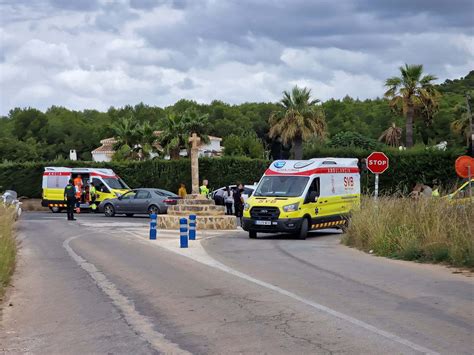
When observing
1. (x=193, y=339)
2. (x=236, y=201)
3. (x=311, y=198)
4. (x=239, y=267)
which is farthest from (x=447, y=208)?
(x=236, y=201)

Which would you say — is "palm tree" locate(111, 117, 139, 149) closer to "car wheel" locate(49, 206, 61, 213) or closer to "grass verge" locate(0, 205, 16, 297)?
"car wheel" locate(49, 206, 61, 213)

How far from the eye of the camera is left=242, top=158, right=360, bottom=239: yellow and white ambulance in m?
23.2

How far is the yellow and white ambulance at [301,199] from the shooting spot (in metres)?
23.2

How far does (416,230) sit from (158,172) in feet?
99.1

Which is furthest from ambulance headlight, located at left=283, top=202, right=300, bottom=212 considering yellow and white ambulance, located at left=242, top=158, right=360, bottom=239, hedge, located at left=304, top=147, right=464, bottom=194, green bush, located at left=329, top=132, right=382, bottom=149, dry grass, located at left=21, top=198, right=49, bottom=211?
green bush, located at left=329, top=132, right=382, bottom=149

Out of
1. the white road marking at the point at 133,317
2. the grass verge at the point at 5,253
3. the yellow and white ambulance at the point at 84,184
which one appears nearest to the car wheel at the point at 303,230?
the white road marking at the point at 133,317

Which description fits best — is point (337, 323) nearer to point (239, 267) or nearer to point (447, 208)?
point (239, 267)

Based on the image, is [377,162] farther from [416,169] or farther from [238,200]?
[416,169]

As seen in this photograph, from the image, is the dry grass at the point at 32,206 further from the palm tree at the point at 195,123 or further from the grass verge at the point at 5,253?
the grass verge at the point at 5,253

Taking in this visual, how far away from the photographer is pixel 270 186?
2467 cm

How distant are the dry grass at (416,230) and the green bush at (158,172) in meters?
22.8

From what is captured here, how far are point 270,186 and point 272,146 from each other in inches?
2373

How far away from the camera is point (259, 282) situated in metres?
12.5

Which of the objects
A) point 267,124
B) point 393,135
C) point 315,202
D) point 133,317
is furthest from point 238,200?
point 267,124
